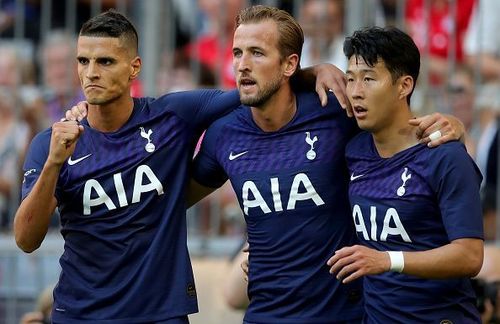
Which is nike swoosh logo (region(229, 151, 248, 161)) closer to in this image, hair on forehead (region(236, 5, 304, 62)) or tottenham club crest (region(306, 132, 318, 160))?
tottenham club crest (region(306, 132, 318, 160))

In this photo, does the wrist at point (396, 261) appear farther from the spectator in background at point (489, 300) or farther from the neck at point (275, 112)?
the spectator in background at point (489, 300)

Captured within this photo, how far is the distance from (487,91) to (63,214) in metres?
3.79

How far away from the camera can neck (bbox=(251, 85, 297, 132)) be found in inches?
277

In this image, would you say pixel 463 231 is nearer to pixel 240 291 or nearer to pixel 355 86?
pixel 355 86

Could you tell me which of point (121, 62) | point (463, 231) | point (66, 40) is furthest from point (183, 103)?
point (66, 40)

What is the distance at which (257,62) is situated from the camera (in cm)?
700

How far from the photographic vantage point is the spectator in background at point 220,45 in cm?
1015

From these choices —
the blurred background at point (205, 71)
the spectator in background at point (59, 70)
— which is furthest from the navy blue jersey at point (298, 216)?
the spectator in background at point (59, 70)

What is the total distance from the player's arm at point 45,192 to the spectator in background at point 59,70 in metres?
3.29

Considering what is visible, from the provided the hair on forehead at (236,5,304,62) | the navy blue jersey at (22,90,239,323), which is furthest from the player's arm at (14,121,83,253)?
the hair on forehead at (236,5,304,62)

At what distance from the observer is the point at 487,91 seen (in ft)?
31.9

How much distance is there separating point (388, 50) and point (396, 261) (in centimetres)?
108

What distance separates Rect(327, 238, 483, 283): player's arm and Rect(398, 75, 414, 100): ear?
827 mm

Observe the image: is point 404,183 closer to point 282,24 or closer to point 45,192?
point 282,24
